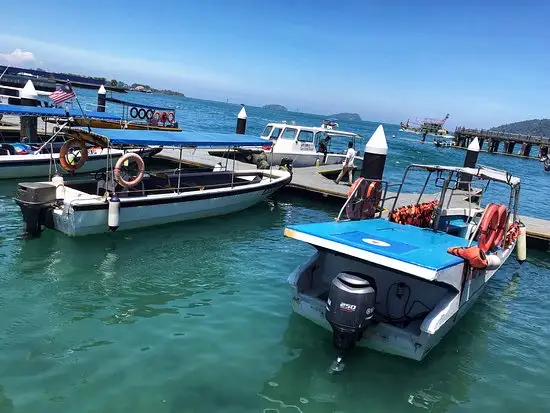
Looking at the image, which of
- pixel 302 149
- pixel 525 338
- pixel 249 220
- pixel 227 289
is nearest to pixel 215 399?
pixel 227 289

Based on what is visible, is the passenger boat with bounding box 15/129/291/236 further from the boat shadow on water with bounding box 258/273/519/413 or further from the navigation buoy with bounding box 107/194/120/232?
the boat shadow on water with bounding box 258/273/519/413

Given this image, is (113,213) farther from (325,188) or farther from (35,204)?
(325,188)

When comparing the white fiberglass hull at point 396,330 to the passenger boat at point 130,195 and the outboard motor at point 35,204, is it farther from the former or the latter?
the outboard motor at point 35,204

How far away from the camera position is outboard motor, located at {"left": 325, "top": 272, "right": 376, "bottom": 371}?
5.85 m

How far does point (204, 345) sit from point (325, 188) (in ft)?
38.0

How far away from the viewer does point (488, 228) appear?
7992 millimetres

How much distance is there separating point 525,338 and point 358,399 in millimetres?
4214

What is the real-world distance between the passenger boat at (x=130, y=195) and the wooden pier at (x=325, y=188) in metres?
2.01

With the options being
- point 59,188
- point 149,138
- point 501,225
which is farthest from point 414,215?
point 59,188

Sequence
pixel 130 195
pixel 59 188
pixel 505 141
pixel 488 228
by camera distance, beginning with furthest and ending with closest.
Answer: pixel 505 141 → pixel 130 195 → pixel 59 188 → pixel 488 228

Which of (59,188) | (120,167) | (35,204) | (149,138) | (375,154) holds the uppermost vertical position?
(375,154)

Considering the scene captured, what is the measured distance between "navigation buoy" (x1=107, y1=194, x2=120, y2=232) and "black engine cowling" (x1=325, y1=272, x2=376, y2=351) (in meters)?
6.56

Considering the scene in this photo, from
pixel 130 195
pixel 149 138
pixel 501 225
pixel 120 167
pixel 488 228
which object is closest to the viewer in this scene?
pixel 488 228

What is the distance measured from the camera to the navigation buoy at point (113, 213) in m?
10.6
